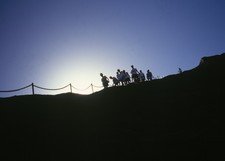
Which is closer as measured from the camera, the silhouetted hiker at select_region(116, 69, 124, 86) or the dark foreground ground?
the dark foreground ground

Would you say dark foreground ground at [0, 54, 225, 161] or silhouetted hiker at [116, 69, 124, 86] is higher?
silhouetted hiker at [116, 69, 124, 86]

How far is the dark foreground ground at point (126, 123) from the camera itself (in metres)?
15.5

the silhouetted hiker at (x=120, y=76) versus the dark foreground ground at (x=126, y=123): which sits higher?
the silhouetted hiker at (x=120, y=76)

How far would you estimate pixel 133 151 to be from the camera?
1594 cm

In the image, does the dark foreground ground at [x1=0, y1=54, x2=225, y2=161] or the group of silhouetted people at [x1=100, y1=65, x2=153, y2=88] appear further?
the group of silhouetted people at [x1=100, y1=65, x2=153, y2=88]

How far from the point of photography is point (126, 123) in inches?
703

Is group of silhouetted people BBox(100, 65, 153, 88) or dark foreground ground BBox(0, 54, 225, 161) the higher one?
group of silhouetted people BBox(100, 65, 153, 88)

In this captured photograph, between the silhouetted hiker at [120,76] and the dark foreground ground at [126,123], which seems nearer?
the dark foreground ground at [126,123]

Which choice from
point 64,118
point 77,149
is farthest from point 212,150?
point 64,118

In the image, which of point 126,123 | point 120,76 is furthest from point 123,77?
point 126,123

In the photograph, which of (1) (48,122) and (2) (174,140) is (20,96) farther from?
(2) (174,140)

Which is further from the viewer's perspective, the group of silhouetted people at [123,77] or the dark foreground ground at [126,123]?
the group of silhouetted people at [123,77]

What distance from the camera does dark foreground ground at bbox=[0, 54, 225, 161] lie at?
15.5 metres

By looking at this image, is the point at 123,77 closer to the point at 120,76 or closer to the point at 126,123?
the point at 120,76
